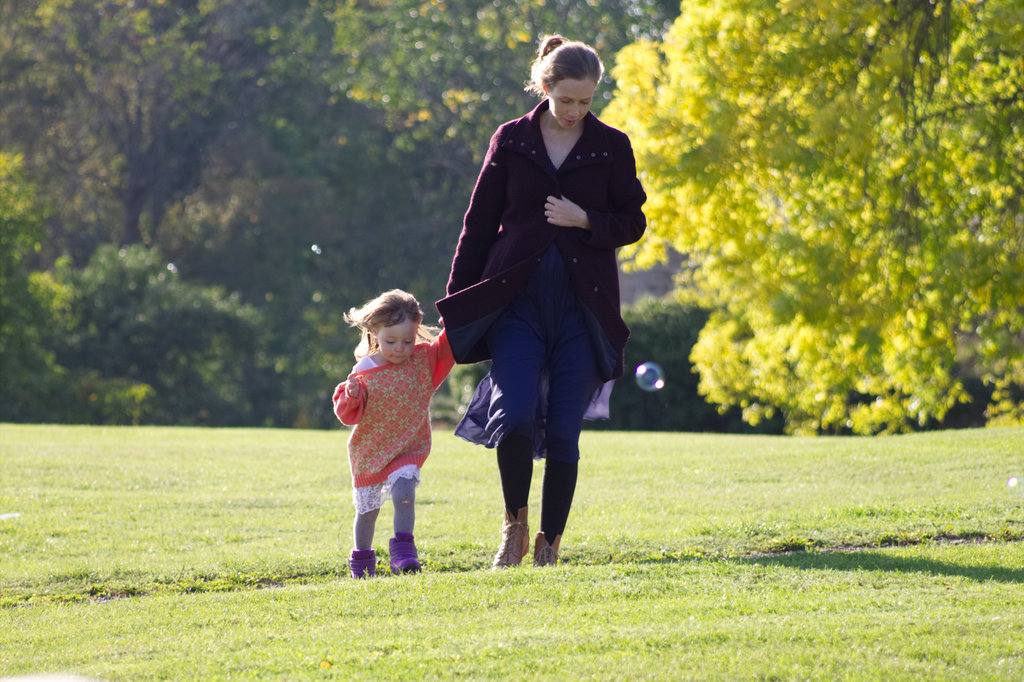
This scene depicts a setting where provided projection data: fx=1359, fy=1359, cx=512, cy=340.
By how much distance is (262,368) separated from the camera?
3033 centimetres

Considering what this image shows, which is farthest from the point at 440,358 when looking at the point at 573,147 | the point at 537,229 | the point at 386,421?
the point at 573,147

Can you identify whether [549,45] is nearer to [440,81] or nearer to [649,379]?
[649,379]

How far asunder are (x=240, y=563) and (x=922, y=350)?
7957 millimetres

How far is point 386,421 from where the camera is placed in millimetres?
5656

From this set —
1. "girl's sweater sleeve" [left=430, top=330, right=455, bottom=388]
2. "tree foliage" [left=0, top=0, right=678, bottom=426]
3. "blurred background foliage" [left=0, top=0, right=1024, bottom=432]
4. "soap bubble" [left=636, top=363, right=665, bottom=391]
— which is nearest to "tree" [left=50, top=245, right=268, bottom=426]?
"blurred background foliage" [left=0, top=0, right=1024, bottom=432]

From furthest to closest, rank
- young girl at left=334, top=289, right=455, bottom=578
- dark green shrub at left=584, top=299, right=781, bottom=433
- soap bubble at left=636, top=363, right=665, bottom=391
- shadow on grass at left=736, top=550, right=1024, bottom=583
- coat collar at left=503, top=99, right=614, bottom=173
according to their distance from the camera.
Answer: dark green shrub at left=584, top=299, right=781, bottom=433 < soap bubble at left=636, top=363, right=665, bottom=391 < young girl at left=334, top=289, right=455, bottom=578 < coat collar at left=503, top=99, right=614, bottom=173 < shadow on grass at left=736, top=550, right=1024, bottom=583

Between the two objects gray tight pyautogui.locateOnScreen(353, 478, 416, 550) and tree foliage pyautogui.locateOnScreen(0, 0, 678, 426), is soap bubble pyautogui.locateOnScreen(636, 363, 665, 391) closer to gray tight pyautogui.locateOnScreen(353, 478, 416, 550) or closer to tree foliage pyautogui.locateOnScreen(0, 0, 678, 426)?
gray tight pyautogui.locateOnScreen(353, 478, 416, 550)

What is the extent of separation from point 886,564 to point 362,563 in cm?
212

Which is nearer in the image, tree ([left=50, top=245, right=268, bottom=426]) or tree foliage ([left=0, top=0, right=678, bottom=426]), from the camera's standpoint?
tree ([left=50, top=245, right=268, bottom=426])

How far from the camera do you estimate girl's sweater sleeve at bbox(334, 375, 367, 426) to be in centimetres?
554

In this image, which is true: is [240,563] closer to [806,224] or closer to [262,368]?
[806,224]

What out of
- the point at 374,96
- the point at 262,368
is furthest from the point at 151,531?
the point at 374,96

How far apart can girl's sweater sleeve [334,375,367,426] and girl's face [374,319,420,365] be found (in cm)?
18

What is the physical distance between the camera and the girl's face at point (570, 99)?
516cm
